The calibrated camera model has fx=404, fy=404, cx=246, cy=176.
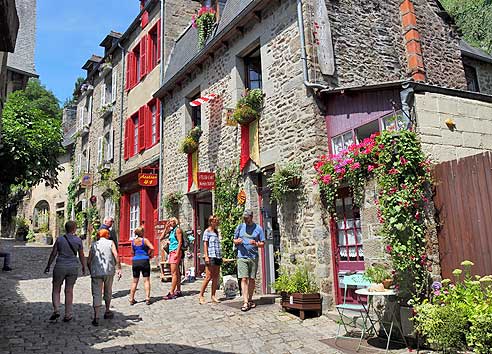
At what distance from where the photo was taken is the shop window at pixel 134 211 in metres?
13.7

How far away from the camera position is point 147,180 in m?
12.3

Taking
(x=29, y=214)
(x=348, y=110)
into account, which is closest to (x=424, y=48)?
(x=348, y=110)

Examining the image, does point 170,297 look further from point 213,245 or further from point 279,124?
point 279,124

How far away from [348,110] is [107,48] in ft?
48.0

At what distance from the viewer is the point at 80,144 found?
20531mm

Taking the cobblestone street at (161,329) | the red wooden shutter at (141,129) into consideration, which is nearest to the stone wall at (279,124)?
the cobblestone street at (161,329)

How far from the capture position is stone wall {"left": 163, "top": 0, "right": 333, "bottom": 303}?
6.45 meters

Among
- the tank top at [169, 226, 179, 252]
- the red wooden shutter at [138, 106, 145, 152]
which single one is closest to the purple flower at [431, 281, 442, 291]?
the tank top at [169, 226, 179, 252]

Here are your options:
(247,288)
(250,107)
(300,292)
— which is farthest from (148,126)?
(300,292)

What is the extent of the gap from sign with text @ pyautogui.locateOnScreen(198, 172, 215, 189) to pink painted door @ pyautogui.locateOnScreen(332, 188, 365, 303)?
147 inches

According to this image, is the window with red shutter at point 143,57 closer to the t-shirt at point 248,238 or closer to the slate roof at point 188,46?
the slate roof at point 188,46

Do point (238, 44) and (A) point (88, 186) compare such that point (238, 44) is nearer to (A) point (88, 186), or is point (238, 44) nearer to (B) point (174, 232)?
(B) point (174, 232)

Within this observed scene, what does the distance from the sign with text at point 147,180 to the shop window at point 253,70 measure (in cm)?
495

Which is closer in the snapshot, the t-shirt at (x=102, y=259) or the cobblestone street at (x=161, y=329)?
the cobblestone street at (x=161, y=329)
